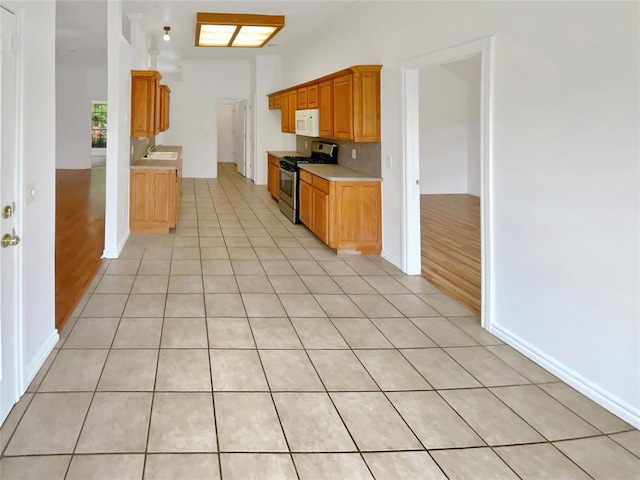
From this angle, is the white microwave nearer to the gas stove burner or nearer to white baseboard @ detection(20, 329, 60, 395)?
the gas stove burner

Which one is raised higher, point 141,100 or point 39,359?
point 141,100

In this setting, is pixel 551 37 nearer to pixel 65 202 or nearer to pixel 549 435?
pixel 549 435

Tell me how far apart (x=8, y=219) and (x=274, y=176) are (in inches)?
287

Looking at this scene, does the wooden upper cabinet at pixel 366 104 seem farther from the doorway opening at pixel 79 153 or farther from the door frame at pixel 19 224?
the door frame at pixel 19 224

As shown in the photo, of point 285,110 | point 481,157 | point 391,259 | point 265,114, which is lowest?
point 391,259

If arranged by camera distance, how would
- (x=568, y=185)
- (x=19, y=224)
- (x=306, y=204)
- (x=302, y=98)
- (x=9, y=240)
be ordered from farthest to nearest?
1. (x=302, y=98)
2. (x=306, y=204)
3. (x=568, y=185)
4. (x=19, y=224)
5. (x=9, y=240)

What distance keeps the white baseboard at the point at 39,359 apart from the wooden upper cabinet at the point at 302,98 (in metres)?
5.51

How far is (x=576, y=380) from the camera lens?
9.20 ft

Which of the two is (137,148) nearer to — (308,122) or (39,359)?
(308,122)

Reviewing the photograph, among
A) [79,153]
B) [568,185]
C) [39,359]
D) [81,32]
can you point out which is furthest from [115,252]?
[79,153]

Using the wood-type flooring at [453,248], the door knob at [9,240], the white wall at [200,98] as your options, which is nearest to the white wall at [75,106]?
the white wall at [200,98]

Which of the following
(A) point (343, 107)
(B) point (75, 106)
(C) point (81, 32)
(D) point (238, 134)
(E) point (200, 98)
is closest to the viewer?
(A) point (343, 107)

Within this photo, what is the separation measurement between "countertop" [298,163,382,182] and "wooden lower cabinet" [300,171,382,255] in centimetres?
5

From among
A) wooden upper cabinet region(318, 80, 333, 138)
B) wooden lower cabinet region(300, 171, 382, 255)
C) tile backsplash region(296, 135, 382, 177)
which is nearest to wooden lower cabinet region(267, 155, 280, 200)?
tile backsplash region(296, 135, 382, 177)
